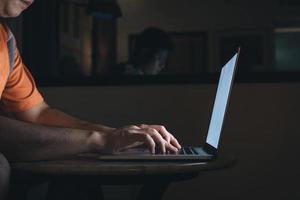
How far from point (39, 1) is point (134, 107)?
648 millimetres

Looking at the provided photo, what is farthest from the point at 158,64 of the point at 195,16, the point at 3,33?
the point at 3,33

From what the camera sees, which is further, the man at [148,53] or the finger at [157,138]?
the man at [148,53]

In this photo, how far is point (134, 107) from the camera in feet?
7.38

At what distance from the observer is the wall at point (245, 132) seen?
85.0 inches

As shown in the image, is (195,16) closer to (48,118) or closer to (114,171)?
(48,118)

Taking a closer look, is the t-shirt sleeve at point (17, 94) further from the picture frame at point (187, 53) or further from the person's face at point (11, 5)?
the picture frame at point (187, 53)

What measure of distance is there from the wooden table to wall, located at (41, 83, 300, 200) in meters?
1.07

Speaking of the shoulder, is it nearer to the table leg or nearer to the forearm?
the forearm

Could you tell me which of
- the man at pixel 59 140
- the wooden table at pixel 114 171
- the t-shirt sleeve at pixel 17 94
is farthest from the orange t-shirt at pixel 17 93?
the wooden table at pixel 114 171

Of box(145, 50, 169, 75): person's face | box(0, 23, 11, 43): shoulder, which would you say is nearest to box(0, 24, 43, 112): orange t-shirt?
box(0, 23, 11, 43): shoulder

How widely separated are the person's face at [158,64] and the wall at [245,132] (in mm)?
76

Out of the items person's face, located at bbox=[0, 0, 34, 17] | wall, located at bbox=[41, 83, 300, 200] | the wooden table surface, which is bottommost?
wall, located at bbox=[41, 83, 300, 200]

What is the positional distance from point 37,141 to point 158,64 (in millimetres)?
1210

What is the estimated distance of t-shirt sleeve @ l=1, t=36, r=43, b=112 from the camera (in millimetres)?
1646
